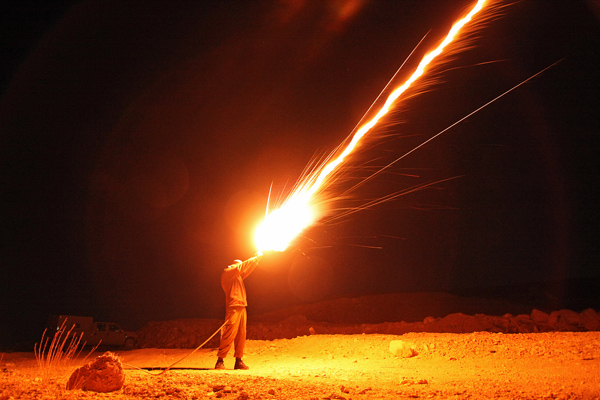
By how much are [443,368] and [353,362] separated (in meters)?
1.87

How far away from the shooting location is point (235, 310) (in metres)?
8.80

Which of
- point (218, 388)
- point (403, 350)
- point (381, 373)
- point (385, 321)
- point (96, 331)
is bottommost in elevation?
point (96, 331)

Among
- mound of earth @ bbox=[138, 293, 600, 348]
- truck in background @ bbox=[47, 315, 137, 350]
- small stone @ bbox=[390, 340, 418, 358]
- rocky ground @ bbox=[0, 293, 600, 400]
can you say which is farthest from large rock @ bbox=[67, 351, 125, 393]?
truck in background @ bbox=[47, 315, 137, 350]

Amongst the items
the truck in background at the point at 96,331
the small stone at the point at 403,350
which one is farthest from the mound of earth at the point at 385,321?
the small stone at the point at 403,350

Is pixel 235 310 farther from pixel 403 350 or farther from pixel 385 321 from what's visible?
pixel 385 321

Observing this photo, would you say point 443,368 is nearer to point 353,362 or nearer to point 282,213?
point 353,362

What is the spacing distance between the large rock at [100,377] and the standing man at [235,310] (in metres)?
3.46

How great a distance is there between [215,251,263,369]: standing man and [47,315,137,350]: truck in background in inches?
672

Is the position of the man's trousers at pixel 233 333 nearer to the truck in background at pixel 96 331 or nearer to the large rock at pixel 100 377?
the large rock at pixel 100 377

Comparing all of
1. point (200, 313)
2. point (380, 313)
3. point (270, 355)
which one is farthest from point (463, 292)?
point (270, 355)

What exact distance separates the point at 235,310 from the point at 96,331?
17.9m

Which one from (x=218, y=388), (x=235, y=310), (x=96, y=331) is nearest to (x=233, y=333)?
(x=235, y=310)

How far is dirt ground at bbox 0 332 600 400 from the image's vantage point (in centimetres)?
527

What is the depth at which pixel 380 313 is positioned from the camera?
33.2m
